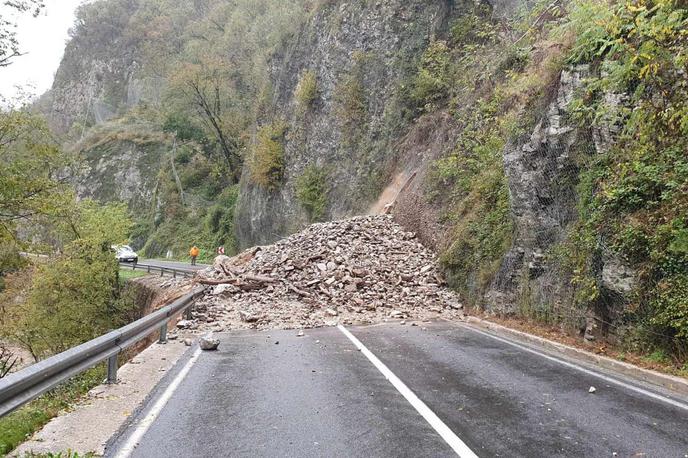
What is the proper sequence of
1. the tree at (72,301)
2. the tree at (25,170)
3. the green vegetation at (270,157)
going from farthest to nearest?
the green vegetation at (270,157), the tree at (72,301), the tree at (25,170)

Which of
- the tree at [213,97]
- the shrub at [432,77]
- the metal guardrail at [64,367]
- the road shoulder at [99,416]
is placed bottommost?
the road shoulder at [99,416]

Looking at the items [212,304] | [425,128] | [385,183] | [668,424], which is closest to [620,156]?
[668,424]

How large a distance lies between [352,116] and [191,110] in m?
25.3

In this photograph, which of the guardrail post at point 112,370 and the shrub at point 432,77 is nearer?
the guardrail post at point 112,370

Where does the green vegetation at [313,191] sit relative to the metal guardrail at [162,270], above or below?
above

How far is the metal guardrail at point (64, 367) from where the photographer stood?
12.9 feet

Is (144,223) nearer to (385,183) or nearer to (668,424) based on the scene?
(385,183)

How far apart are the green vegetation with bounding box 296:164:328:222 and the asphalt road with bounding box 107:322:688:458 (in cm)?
2188

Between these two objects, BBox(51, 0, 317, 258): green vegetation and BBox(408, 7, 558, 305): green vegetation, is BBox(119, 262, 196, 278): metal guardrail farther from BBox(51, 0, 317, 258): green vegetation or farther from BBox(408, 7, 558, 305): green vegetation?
BBox(408, 7, 558, 305): green vegetation

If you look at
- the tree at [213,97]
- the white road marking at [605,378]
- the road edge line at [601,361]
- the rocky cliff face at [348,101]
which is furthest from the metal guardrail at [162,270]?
the white road marking at [605,378]

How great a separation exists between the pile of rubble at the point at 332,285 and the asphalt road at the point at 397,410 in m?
4.37

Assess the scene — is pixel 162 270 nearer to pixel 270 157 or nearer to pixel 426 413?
pixel 270 157

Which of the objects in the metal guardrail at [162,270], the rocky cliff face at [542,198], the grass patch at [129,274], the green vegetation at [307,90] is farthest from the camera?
the green vegetation at [307,90]

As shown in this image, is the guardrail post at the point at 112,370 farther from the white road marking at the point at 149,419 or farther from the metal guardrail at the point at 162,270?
the metal guardrail at the point at 162,270
